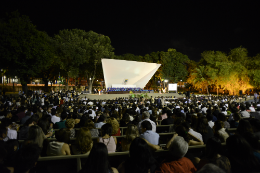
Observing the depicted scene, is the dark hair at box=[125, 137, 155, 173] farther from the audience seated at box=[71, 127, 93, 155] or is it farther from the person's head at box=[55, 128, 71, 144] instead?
the person's head at box=[55, 128, 71, 144]

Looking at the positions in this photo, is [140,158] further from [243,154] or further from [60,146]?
[60,146]

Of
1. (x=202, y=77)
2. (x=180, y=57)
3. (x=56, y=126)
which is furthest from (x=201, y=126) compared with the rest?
(x=180, y=57)

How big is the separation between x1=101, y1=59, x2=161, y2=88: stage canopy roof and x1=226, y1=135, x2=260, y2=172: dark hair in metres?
24.9

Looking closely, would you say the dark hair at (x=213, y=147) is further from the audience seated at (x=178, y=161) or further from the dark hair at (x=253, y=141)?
the dark hair at (x=253, y=141)

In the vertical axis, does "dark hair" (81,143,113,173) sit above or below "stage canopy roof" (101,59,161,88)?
below

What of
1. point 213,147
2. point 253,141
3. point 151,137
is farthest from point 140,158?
point 253,141

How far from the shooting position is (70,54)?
27.9m

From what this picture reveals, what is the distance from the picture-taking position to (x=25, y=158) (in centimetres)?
173

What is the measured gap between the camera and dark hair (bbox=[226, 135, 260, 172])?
1805 millimetres

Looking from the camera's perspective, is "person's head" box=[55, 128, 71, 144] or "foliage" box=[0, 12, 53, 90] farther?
"foliage" box=[0, 12, 53, 90]

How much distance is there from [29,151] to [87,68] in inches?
1276

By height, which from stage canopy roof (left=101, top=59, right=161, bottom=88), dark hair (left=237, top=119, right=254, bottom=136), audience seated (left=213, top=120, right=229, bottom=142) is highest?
stage canopy roof (left=101, top=59, right=161, bottom=88)

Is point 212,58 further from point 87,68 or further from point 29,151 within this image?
point 29,151

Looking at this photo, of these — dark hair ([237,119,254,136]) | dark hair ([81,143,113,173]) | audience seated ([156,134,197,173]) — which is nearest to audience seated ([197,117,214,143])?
dark hair ([237,119,254,136])
